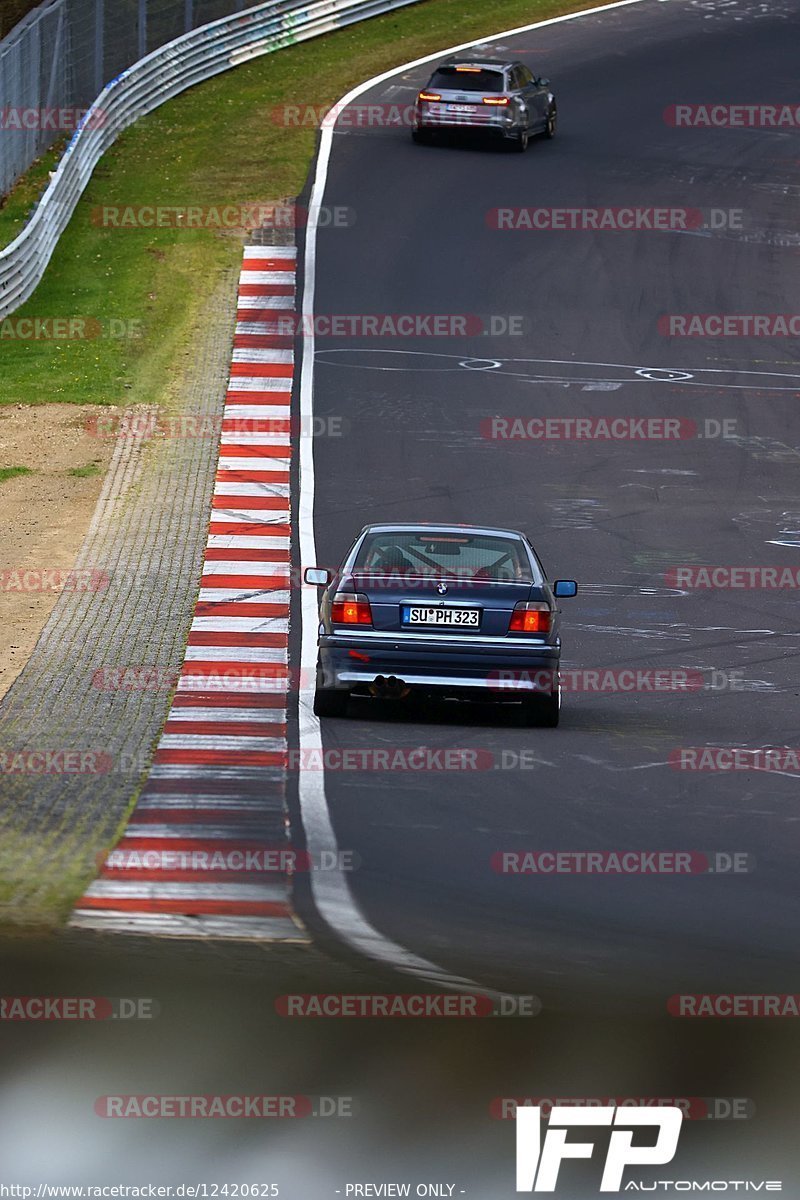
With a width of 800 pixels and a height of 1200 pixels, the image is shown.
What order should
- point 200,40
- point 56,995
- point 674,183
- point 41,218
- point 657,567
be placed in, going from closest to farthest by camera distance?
1. point 56,995
2. point 657,567
3. point 41,218
4. point 674,183
5. point 200,40

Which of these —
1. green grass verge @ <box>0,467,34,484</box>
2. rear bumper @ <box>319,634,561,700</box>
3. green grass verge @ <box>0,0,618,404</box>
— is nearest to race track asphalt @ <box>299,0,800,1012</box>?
rear bumper @ <box>319,634,561,700</box>

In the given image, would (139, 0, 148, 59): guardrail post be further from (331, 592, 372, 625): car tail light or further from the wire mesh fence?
(331, 592, 372, 625): car tail light

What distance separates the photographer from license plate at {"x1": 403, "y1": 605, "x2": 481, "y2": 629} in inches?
545

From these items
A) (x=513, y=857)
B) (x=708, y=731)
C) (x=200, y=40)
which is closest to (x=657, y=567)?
(x=708, y=731)

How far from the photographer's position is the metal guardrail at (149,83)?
30516mm

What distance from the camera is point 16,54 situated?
107 feet

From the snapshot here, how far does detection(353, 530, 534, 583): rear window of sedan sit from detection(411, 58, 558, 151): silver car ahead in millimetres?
24191

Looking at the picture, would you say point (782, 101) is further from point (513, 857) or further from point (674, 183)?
point (513, 857)

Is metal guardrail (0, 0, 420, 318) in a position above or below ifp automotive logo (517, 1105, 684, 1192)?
above

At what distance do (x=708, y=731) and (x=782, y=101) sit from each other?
32.1 meters

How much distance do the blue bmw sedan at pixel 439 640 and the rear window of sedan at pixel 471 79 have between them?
24.8m

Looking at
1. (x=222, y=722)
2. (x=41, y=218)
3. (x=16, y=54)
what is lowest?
(x=222, y=722)

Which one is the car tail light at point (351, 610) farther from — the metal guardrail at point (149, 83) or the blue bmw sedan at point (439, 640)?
the metal guardrail at point (149, 83)

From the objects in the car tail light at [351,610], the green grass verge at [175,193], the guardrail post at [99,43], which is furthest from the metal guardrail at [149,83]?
the car tail light at [351,610]
